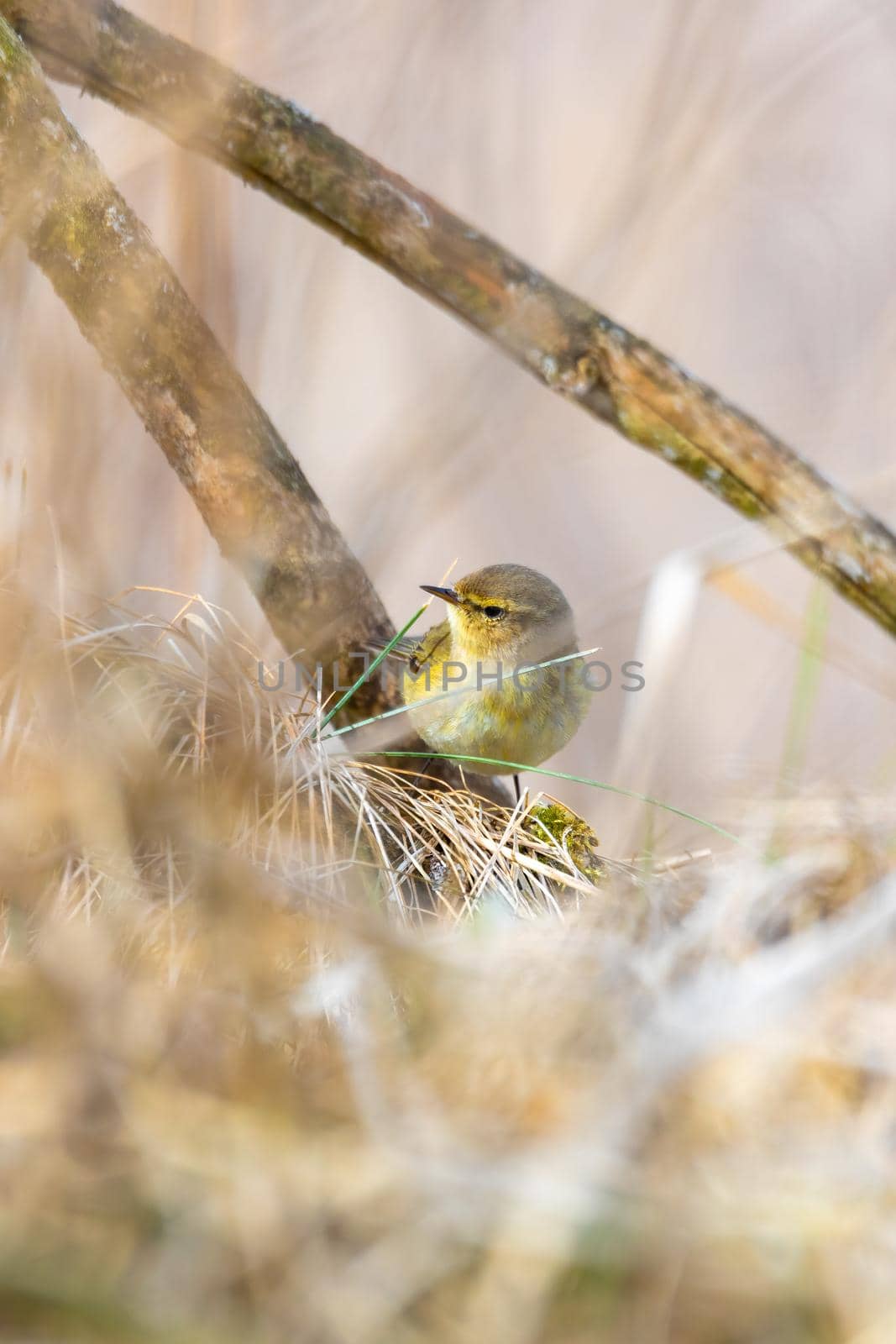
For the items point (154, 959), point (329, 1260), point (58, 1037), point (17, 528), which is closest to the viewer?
Answer: point (329, 1260)

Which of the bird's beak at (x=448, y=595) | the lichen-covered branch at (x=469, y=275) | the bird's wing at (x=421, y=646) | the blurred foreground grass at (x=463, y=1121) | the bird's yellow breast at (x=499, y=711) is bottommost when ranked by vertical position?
the blurred foreground grass at (x=463, y=1121)

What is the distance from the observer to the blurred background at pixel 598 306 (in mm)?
2020

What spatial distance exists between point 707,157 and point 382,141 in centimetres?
119

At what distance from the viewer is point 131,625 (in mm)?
2139

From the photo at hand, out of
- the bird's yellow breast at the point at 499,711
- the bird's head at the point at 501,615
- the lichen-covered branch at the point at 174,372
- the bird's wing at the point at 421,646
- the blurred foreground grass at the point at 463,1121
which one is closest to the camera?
the blurred foreground grass at the point at 463,1121

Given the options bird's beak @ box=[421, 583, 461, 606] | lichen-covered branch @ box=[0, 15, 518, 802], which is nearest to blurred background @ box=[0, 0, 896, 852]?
lichen-covered branch @ box=[0, 15, 518, 802]

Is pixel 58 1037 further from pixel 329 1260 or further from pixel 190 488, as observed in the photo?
pixel 190 488

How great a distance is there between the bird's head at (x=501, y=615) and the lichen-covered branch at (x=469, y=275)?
99 cm

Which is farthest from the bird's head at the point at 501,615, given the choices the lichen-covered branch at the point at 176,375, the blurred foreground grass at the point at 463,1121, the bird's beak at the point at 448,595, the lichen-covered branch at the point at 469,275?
the blurred foreground grass at the point at 463,1121

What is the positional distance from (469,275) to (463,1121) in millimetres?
2098

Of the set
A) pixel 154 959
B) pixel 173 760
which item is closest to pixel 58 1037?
pixel 154 959

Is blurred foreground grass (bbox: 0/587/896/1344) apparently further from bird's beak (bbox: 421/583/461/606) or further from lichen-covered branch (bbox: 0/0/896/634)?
bird's beak (bbox: 421/583/461/606)

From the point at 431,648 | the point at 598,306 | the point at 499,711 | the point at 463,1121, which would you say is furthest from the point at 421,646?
the point at 463,1121

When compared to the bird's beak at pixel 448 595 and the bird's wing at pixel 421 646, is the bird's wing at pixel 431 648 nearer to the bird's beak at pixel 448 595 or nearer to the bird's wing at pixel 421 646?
the bird's wing at pixel 421 646
